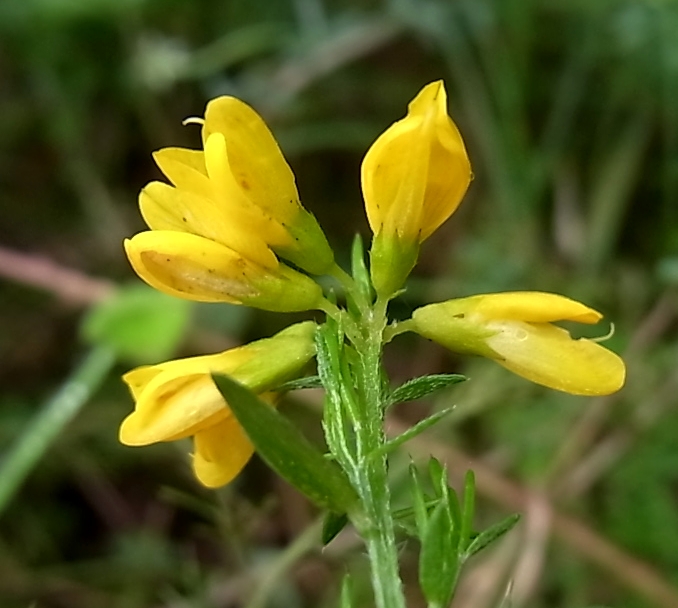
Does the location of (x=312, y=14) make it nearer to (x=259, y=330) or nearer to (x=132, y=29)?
(x=132, y=29)

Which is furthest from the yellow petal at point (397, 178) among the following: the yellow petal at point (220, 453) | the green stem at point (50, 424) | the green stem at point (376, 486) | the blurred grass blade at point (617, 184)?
the blurred grass blade at point (617, 184)

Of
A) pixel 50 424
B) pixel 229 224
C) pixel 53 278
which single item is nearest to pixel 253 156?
pixel 229 224

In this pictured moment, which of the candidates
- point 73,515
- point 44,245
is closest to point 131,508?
point 73,515

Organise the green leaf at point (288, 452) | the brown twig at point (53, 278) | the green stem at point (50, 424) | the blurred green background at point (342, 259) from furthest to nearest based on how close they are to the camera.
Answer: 1. the brown twig at point (53, 278)
2. the blurred green background at point (342, 259)
3. the green stem at point (50, 424)
4. the green leaf at point (288, 452)

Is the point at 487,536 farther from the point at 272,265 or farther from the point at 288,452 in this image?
the point at 272,265

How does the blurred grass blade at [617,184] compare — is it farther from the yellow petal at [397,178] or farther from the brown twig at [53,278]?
the yellow petal at [397,178]

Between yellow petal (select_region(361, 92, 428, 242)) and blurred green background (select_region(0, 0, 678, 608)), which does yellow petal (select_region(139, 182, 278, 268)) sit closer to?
yellow petal (select_region(361, 92, 428, 242))

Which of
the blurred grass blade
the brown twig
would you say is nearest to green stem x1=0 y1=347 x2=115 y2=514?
the brown twig
